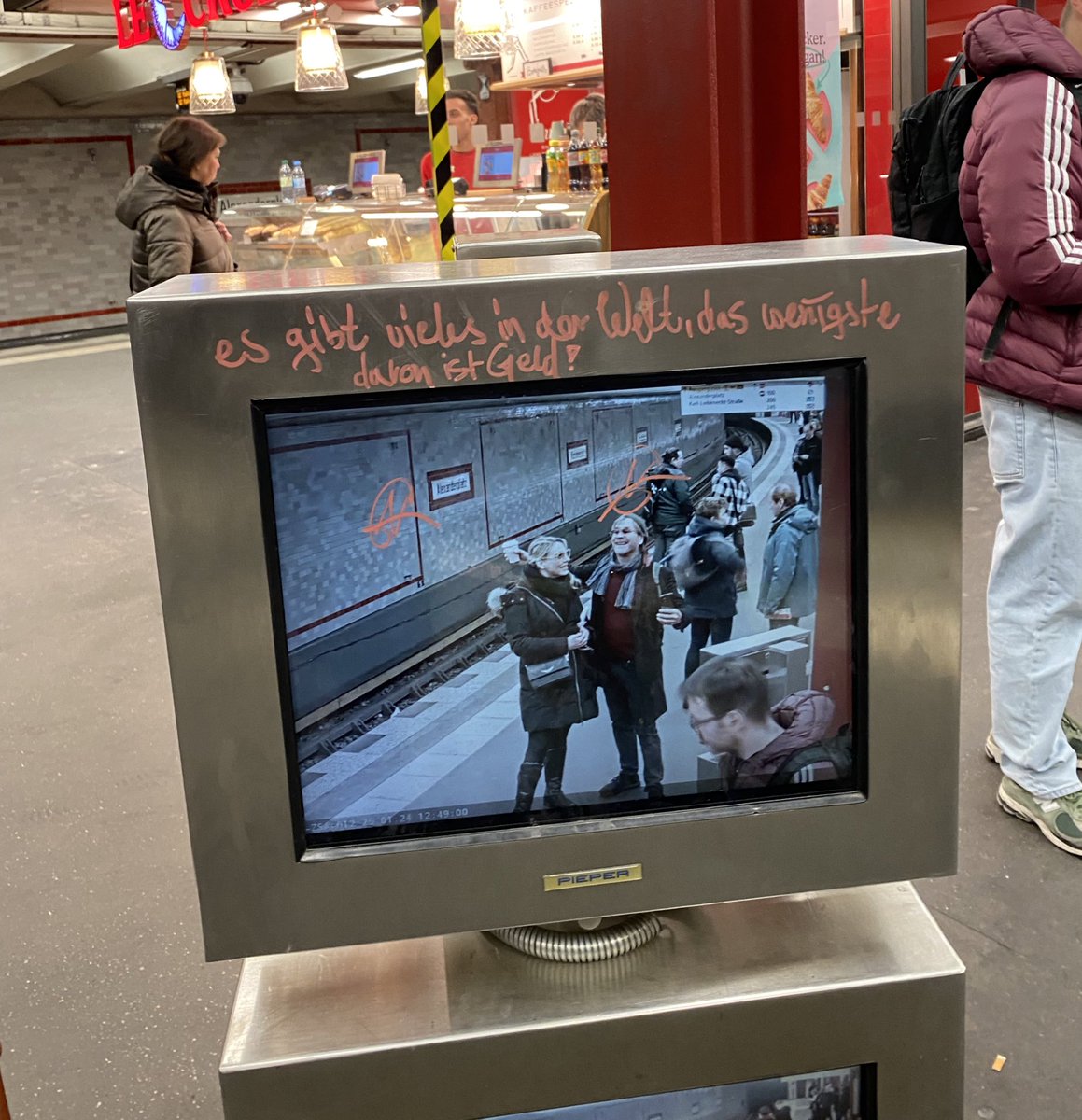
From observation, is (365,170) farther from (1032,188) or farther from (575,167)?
(1032,188)

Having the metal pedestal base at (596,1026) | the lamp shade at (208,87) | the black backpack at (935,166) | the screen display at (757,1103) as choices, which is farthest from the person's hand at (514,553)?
the lamp shade at (208,87)

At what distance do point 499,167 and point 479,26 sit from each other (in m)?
0.64

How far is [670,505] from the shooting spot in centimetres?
103

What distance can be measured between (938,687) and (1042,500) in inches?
50.4

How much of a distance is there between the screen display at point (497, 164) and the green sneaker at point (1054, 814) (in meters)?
4.02

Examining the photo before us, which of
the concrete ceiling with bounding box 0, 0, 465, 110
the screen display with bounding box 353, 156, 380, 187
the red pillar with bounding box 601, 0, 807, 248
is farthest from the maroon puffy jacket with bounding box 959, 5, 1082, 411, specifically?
the concrete ceiling with bounding box 0, 0, 465, 110

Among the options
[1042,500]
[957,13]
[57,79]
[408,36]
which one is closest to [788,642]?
[1042,500]

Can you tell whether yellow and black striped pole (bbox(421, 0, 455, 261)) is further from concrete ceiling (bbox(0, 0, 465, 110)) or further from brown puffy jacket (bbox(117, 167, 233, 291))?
concrete ceiling (bbox(0, 0, 465, 110))

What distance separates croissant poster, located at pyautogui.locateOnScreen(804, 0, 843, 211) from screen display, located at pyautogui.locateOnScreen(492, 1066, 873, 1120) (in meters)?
3.75

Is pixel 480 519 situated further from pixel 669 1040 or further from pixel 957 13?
Answer: pixel 957 13

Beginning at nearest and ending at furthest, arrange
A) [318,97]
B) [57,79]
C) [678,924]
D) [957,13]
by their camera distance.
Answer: [678,924], [957,13], [57,79], [318,97]

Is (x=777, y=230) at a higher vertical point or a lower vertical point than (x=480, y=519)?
higher

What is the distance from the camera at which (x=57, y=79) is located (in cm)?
1330

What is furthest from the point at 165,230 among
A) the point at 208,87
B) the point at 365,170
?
the point at 208,87
